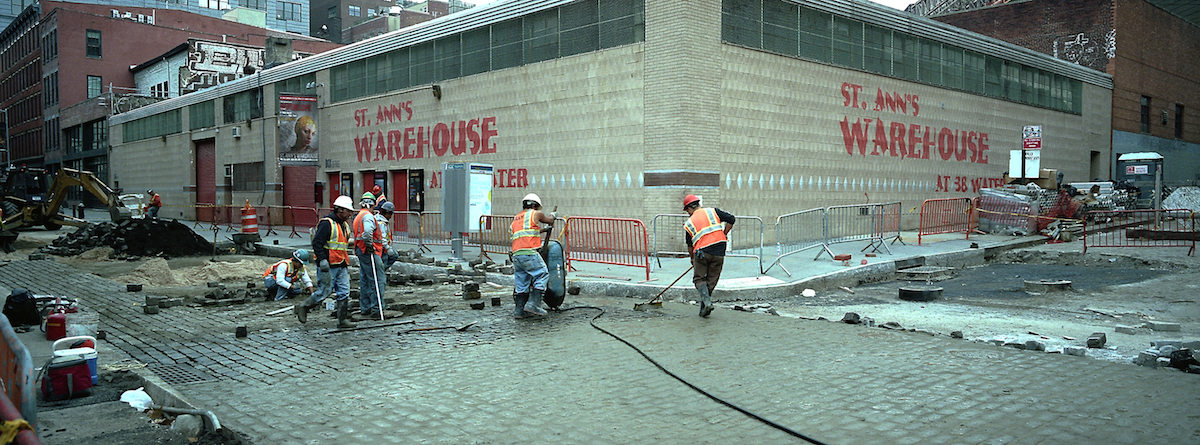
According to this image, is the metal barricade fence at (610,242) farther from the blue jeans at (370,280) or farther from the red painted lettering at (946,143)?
the red painted lettering at (946,143)

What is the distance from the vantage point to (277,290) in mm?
12688

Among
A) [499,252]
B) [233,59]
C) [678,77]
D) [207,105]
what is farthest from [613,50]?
[233,59]

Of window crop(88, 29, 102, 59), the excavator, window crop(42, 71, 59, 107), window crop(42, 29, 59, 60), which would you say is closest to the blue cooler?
the excavator

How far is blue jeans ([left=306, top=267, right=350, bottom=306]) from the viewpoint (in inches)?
388

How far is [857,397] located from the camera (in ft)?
19.4

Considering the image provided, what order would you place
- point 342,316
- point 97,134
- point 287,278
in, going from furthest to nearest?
point 97,134, point 287,278, point 342,316

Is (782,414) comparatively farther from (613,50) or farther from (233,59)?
(233,59)

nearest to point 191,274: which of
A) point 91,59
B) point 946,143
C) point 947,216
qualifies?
point 947,216

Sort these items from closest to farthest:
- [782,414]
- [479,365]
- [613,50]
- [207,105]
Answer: [782,414]
[479,365]
[613,50]
[207,105]

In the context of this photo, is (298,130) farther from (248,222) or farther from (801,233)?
(801,233)

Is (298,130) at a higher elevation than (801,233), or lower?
higher

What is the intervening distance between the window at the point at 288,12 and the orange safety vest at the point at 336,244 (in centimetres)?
8162

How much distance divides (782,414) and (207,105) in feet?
128

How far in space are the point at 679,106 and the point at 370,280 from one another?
355 inches
